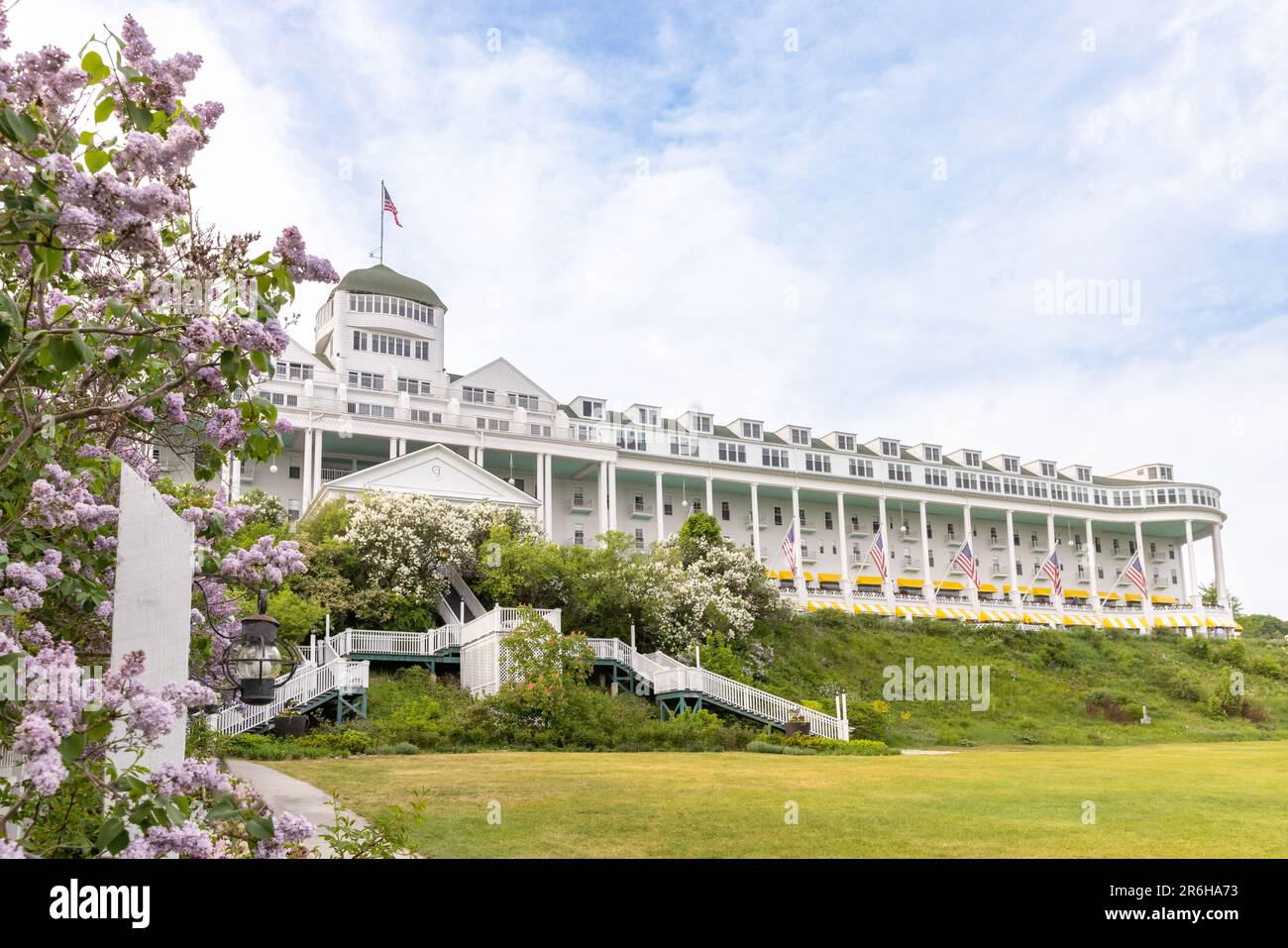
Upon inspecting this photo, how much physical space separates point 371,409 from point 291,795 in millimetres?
39517

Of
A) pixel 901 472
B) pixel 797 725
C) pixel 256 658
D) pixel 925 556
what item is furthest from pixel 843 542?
pixel 256 658

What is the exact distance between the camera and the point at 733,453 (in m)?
66.6

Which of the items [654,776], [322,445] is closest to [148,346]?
[654,776]

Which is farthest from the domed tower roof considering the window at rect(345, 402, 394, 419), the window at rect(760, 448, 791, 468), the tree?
the tree

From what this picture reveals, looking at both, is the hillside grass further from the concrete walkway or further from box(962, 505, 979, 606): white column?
the concrete walkway

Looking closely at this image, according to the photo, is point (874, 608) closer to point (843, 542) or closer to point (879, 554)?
point (843, 542)

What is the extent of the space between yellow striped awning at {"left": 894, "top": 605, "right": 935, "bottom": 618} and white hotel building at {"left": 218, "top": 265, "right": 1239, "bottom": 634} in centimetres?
13

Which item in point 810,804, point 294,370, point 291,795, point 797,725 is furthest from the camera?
point 294,370

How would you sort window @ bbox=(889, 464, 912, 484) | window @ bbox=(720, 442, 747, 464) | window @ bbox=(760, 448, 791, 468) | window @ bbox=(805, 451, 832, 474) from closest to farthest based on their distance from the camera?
window @ bbox=(720, 442, 747, 464)
window @ bbox=(760, 448, 791, 468)
window @ bbox=(805, 451, 832, 474)
window @ bbox=(889, 464, 912, 484)

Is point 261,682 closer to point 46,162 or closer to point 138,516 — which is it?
point 138,516

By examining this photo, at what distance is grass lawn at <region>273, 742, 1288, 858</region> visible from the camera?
12100 mm

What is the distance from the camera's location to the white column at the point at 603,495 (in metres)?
55.4

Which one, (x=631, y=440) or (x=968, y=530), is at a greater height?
(x=631, y=440)
